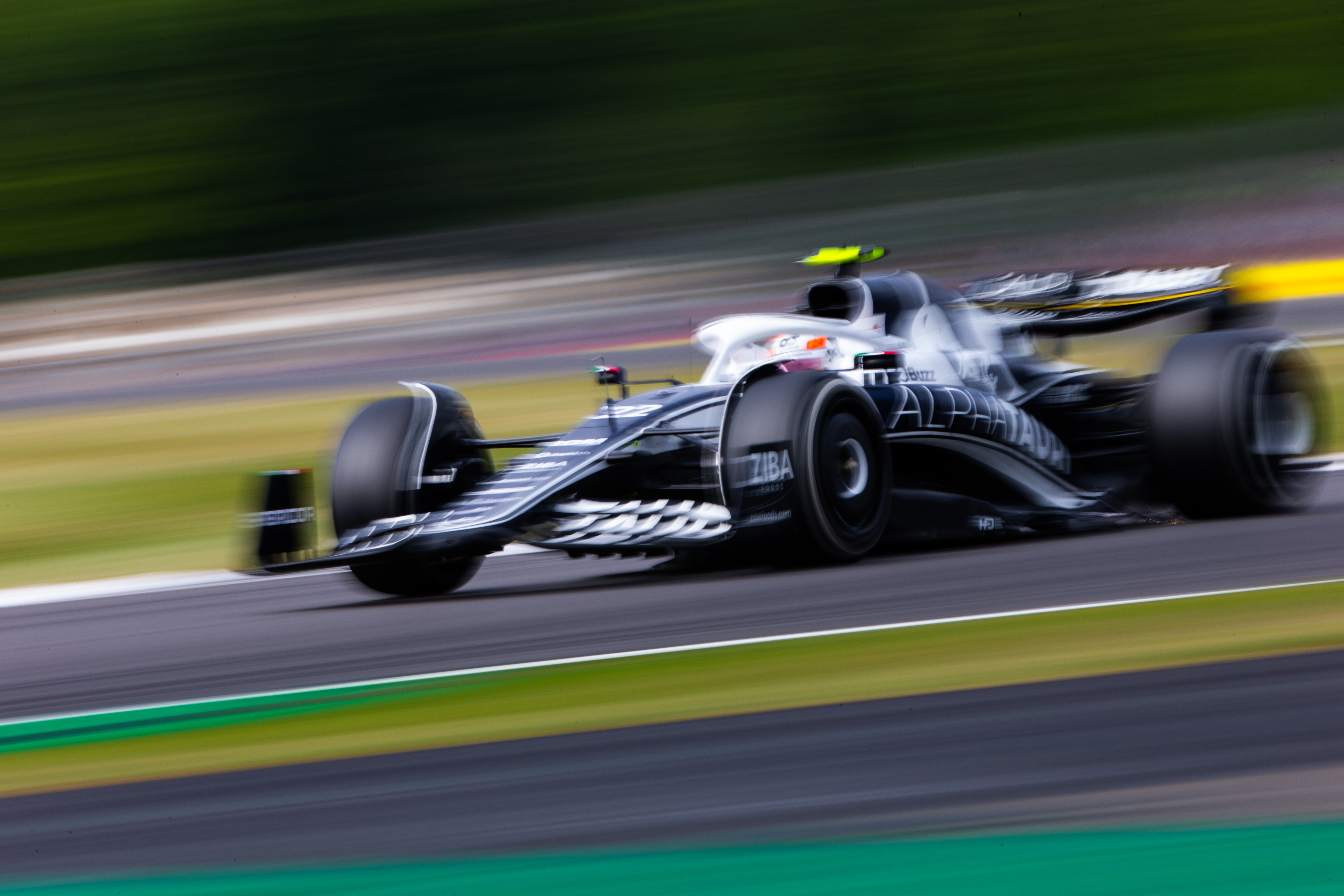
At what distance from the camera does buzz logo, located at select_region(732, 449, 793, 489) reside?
5809mm

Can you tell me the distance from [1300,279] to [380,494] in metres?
12.7

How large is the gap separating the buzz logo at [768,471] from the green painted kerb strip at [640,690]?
110 cm

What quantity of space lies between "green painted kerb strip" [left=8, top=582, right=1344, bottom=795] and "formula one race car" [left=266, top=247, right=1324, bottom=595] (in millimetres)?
1226

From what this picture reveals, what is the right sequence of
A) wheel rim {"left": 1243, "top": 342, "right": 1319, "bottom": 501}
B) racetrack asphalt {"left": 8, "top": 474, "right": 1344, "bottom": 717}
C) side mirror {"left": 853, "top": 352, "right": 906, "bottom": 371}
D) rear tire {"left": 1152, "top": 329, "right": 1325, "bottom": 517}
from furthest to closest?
1. wheel rim {"left": 1243, "top": 342, "right": 1319, "bottom": 501}
2. rear tire {"left": 1152, "top": 329, "right": 1325, "bottom": 517}
3. side mirror {"left": 853, "top": 352, "right": 906, "bottom": 371}
4. racetrack asphalt {"left": 8, "top": 474, "right": 1344, "bottom": 717}

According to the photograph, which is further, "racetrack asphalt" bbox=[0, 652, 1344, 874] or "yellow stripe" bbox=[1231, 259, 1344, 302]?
"yellow stripe" bbox=[1231, 259, 1344, 302]

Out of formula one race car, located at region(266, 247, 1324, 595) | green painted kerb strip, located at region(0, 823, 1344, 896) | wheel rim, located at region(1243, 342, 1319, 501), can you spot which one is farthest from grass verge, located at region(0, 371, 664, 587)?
wheel rim, located at region(1243, 342, 1319, 501)

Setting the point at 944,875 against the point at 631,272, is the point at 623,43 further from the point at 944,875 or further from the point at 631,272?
the point at 944,875

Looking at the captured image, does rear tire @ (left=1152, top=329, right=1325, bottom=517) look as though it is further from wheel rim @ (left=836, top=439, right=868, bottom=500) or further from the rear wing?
wheel rim @ (left=836, top=439, right=868, bottom=500)

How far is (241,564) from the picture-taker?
8188 millimetres

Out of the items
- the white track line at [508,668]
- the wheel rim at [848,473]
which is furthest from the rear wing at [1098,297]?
the white track line at [508,668]

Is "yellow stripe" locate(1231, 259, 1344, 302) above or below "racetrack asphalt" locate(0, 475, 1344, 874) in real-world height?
above

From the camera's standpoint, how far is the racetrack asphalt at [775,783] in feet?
10.2

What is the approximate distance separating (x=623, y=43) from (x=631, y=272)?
6.88 metres

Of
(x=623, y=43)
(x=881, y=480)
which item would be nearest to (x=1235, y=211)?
(x=623, y=43)
